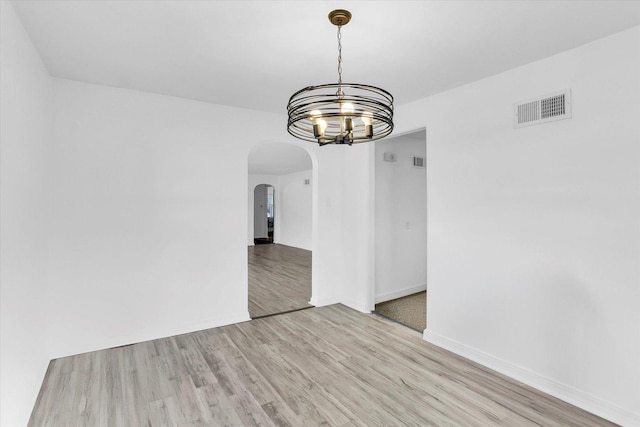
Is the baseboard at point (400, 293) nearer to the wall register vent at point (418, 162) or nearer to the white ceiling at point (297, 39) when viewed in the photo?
the wall register vent at point (418, 162)

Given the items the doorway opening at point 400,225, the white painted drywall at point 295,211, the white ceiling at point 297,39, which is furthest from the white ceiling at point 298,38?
the white painted drywall at point 295,211

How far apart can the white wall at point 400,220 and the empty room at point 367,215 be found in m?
0.62

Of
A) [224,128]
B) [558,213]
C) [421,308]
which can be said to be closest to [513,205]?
[558,213]

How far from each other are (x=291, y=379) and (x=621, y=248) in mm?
2585

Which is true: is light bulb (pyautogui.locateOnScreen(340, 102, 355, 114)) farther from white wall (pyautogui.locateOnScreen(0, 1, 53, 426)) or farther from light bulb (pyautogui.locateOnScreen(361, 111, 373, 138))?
white wall (pyautogui.locateOnScreen(0, 1, 53, 426))

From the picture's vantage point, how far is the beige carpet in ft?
12.9

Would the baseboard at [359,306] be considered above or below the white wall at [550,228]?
below

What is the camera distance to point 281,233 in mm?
11688

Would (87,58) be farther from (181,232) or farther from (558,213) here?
(558,213)

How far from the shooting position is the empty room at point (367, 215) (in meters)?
2.05

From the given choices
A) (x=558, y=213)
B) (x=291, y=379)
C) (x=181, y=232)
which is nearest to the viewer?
(x=558, y=213)

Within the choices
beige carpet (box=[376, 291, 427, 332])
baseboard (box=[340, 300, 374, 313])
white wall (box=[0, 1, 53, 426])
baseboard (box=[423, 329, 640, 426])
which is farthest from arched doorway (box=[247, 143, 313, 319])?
white wall (box=[0, 1, 53, 426])

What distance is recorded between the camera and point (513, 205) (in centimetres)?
273

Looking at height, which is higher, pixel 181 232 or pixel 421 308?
pixel 181 232
